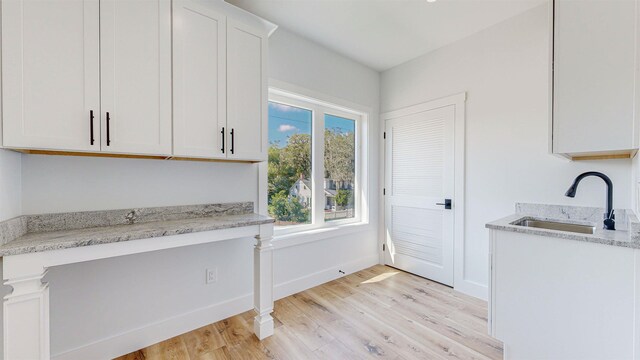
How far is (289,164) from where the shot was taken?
2822mm

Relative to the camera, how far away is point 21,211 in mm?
1496

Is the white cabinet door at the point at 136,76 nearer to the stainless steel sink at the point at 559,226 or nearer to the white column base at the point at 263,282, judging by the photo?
the white column base at the point at 263,282

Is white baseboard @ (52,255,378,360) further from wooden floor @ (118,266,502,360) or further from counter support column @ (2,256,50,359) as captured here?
counter support column @ (2,256,50,359)

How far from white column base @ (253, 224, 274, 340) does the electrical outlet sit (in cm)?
43

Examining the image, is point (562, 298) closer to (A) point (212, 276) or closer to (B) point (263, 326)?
(B) point (263, 326)

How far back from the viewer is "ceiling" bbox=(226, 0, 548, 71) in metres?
2.21

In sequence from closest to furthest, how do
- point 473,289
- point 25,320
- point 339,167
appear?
point 25,320 < point 473,289 < point 339,167

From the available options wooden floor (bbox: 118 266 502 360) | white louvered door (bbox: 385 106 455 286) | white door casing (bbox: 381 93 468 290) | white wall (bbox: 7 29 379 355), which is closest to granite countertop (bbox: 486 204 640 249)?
white door casing (bbox: 381 93 468 290)

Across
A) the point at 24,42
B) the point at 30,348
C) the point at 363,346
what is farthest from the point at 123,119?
the point at 363,346

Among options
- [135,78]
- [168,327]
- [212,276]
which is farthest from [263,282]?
[135,78]

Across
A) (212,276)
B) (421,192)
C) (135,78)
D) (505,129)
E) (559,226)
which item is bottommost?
(212,276)

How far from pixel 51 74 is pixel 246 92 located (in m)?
1.07

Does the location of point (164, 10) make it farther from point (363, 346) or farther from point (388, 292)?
point (388, 292)

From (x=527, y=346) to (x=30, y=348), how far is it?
8.70 ft
